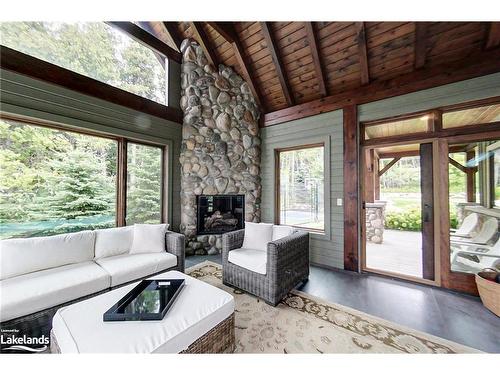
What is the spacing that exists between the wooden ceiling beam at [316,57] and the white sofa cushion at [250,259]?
9.67 ft

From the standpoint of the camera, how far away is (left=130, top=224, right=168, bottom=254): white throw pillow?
271 centimetres

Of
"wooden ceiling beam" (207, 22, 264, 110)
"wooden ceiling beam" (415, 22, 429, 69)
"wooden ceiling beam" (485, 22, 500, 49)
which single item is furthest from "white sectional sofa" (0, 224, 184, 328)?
"wooden ceiling beam" (485, 22, 500, 49)

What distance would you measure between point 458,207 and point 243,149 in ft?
11.5

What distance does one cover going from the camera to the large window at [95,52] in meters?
2.41

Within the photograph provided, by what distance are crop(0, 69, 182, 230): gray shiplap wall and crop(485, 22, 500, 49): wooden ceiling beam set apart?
457 centimetres

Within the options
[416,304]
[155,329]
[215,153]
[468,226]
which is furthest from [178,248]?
[468,226]

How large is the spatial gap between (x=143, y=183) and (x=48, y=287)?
2.10 meters

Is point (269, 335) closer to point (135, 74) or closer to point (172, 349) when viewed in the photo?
point (172, 349)

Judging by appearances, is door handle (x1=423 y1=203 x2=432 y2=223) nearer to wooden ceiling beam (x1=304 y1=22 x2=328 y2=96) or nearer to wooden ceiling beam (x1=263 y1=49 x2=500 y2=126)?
wooden ceiling beam (x1=263 y1=49 x2=500 y2=126)

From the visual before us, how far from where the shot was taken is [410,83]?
2.85m

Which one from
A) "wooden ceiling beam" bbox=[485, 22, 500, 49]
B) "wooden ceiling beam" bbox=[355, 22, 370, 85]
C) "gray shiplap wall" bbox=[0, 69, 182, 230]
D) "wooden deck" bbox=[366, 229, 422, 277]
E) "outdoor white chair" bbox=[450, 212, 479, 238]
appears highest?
"wooden ceiling beam" bbox=[355, 22, 370, 85]

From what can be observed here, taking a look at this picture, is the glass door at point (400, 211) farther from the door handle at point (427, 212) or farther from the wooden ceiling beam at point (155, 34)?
the wooden ceiling beam at point (155, 34)

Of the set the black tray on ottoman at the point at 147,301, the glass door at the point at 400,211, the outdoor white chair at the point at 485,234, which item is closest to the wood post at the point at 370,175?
the glass door at the point at 400,211
